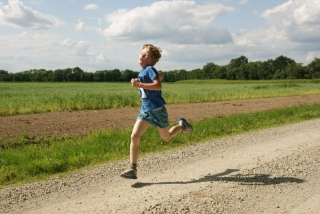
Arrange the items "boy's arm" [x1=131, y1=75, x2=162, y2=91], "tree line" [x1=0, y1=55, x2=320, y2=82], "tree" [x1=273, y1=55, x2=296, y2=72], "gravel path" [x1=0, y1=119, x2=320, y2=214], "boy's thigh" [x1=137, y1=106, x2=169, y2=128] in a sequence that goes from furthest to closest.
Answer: "tree" [x1=273, y1=55, x2=296, y2=72] < "tree line" [x1=0, y1=55, x2=320, y2=82] < "boy's thigh" [x1=137, y1=106, x2=169, y2=128] < "boy's arm" [x1=131, y1=75, x2=162, y2=91] < "gravel path" [x1=0, y1=119, x2=320, y2=214]

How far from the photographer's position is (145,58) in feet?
17.4

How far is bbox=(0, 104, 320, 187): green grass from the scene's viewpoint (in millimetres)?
5699

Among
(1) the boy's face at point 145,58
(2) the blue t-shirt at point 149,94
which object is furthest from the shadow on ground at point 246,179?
(1) the boy's face at point 145,58

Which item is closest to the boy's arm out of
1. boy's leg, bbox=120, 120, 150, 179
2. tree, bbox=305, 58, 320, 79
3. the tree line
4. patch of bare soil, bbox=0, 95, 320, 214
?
boy's leg, bbox=120, 120, 150, 179

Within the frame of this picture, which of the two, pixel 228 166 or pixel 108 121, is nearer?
pixel 228 166

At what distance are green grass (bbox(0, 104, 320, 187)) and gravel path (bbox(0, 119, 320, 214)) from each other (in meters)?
0.51

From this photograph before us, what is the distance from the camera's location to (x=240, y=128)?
10.8m

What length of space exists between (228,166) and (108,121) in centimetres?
839

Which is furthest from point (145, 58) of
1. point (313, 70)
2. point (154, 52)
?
point (313, 70)

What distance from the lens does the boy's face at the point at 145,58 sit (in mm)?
5285

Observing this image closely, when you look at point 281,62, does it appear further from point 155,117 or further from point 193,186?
point 193,186

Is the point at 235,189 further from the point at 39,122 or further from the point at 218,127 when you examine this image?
the point at 39,122

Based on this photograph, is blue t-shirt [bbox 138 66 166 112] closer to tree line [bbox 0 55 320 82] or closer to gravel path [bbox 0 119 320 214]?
gravel path [bbox 0 119 320 214]

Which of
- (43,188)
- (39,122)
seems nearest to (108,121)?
(39,122)
